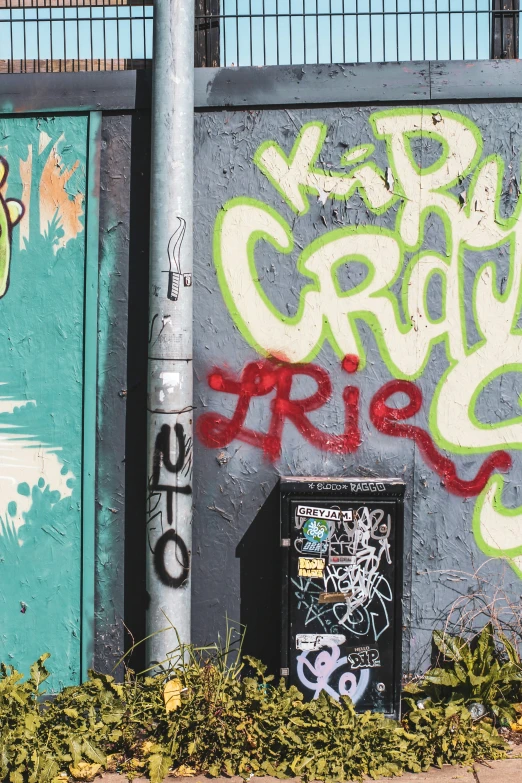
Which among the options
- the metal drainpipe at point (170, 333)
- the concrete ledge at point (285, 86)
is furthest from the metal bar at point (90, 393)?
the metal drainpipe at point (170, 333)

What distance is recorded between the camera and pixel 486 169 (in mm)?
4188

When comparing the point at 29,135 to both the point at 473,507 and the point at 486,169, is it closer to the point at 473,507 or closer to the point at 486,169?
the point at 486,169

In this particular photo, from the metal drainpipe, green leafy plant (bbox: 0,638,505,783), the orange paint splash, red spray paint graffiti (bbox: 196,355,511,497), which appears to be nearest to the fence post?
the metal drainpipe

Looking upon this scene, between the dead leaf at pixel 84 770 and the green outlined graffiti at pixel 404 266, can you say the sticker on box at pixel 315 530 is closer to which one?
the green outlined graffiti at pixel 404 266

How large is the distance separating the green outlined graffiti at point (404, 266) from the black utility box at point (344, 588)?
667 mm

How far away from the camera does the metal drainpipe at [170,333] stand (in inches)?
158

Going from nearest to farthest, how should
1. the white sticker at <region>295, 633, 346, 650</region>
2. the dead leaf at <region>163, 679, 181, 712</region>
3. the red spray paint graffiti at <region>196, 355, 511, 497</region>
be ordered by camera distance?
1. the dead leaf at <region>163, 679, 181, 712</region>
2. the white sticker at <region>295, 633, 346, 650</region>
3. the red spray paint graffiti at <region>196, 355, 511, 497</region>

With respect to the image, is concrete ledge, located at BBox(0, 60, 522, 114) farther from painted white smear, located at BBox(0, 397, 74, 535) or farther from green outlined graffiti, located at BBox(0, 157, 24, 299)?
painted white smear, located at BBox(0, 397, 74, 535)

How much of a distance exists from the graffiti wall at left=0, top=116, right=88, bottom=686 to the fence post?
7.47ft

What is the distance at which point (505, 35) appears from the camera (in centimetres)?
439

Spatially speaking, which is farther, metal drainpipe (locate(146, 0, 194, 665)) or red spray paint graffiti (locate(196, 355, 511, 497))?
red spray paint graffiti (locate(196, 355, 511, 497))

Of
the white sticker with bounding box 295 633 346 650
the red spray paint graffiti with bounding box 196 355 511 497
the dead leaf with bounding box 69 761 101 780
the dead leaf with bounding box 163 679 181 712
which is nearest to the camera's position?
the dead leaf with bounding box 69 761 101 780

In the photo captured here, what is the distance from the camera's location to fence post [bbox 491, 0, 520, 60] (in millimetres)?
4379

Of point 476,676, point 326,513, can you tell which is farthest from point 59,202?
point 476,676
